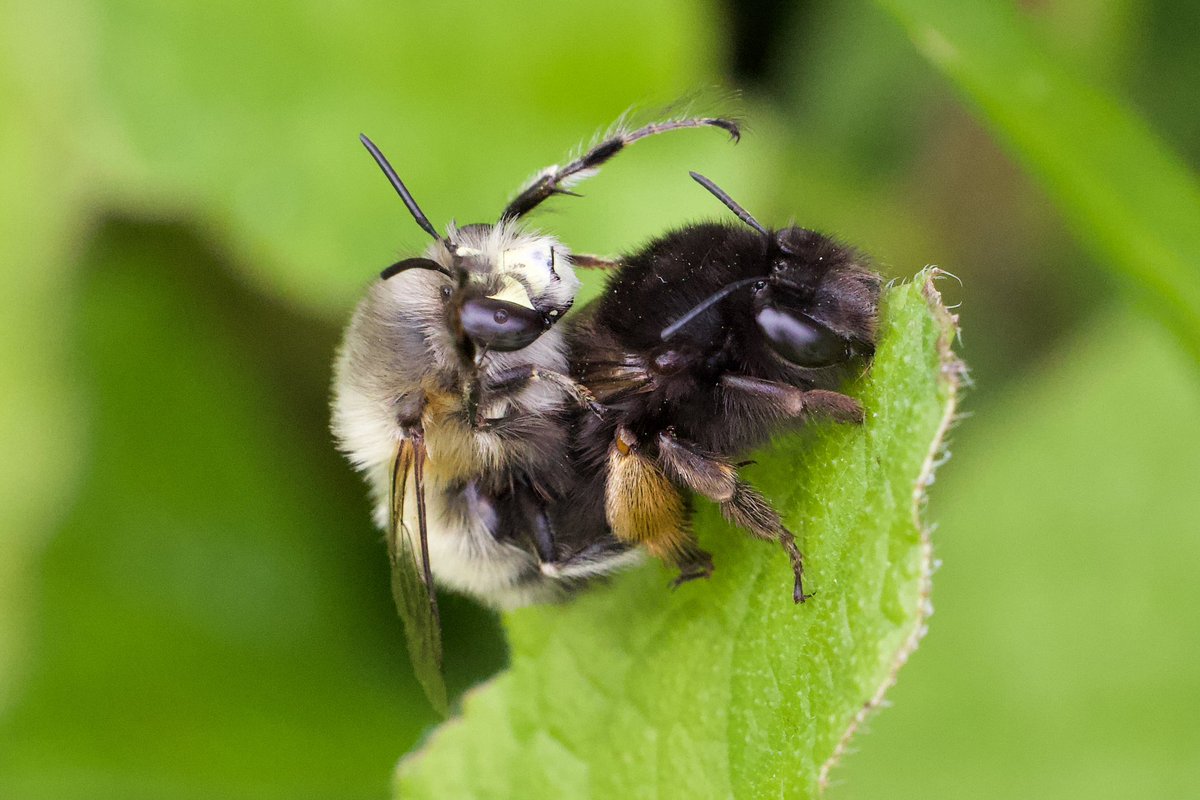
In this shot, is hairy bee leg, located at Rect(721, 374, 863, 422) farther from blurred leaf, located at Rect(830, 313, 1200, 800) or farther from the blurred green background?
blurred leaf, located at Rect(830, 313, 1200, 800)

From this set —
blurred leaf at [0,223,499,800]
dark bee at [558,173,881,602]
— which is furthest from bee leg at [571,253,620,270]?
blurred leaf at [0,223,499,800]

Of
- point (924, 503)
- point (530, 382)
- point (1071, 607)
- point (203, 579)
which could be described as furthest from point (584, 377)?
point (203, 579)

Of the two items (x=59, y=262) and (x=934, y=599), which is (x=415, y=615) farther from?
(x=59, y=262)

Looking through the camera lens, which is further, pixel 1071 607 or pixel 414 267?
pixel 1071 607

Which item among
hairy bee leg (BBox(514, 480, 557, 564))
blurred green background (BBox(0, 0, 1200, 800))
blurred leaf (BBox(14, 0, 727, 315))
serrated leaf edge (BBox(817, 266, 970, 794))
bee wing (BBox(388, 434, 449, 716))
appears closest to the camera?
serrated leaf edge (BBox(817, 266, 970, 794))

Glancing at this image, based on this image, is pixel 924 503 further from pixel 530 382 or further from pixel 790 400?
pixel 530 382

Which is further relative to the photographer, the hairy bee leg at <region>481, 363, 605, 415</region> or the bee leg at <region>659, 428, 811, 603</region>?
the hairy bee leg at <region>481, 363, 605, 415</region>
